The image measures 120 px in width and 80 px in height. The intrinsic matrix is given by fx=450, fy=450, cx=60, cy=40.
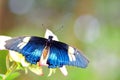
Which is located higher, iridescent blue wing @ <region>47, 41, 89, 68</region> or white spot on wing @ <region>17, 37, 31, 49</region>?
white spot on wing @ <region>17, 37, 31, 49</region>

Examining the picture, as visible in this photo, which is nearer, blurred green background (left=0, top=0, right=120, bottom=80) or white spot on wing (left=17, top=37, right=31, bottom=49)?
white spot on wing (left=17, top=37, right=31, bottom=49)

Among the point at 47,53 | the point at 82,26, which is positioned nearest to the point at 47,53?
the point at 47,53

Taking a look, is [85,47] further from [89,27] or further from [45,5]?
[45,5]

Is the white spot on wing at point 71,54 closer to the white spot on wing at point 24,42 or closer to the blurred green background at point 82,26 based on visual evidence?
the white spot on wing at point 24,42

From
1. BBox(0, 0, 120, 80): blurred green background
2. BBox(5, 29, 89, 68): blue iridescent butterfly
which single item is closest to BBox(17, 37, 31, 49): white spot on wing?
BBox(5, 29, 89, 68): blue iridescent butterfly

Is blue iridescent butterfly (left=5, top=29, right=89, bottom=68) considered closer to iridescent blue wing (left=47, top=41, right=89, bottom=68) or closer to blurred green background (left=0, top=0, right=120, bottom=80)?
iridescent blue wing (left=47, top=41, right=89, bottom=68)
